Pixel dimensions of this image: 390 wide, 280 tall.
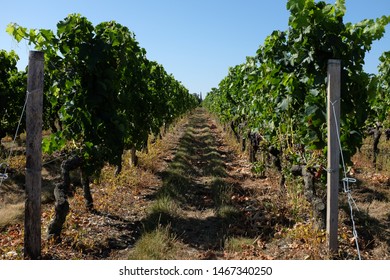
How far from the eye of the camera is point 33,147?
13.6 ft

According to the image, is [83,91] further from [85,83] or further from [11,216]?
[11,216]

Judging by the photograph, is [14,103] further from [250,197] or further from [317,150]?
[317,150]

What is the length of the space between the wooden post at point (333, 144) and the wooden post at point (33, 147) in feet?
10.6

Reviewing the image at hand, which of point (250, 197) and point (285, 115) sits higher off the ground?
point (285, 115)

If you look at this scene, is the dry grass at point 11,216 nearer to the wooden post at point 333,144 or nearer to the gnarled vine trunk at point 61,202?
the gnarled vine trunk at point 61,202

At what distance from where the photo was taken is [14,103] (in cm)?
1159

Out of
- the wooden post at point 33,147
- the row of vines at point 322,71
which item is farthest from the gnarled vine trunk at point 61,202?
the row of vines at point 322,71

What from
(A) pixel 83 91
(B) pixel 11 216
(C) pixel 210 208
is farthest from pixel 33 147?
(C) pixel 210 208

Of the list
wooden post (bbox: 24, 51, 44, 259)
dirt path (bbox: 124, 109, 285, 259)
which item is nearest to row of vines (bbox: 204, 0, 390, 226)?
dirt path (bbox: 124, 109, 285, 259)

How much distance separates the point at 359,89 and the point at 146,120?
590cm

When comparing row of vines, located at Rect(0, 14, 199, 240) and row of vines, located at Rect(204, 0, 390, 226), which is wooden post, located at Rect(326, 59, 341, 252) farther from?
row of vines, located at Rect(0, 14, 199, 240)

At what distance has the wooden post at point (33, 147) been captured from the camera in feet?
13.5

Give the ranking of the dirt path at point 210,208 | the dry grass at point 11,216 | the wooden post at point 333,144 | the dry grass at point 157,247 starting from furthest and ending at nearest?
the dry grass at point 11,216 → the dirt path at point 210,208 → the dry grass at point 157,247 → the wooden post at point 333,144
